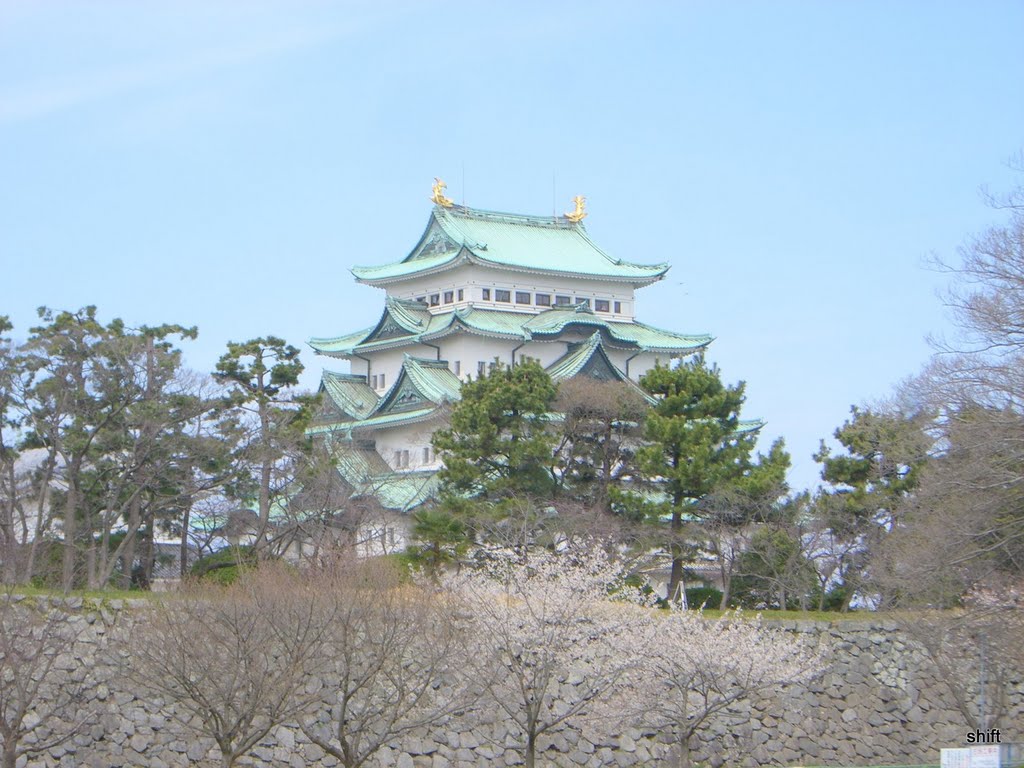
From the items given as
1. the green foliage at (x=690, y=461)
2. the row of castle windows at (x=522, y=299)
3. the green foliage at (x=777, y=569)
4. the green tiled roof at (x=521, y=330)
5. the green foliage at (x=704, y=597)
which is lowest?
the green foliage at (x=704, y=597)

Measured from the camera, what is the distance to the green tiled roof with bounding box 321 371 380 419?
50969 millimetres

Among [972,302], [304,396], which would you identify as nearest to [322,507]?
[304,396]

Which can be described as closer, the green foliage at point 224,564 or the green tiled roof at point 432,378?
the green foliage at point 224,564

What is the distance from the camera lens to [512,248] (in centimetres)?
5391

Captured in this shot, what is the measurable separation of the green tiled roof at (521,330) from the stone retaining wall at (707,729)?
18.0 m

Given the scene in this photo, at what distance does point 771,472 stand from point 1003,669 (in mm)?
7512

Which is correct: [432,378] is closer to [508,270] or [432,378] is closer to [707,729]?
[508,270]

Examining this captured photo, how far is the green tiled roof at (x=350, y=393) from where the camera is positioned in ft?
167

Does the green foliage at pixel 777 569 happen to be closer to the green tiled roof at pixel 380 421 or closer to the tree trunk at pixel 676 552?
the tree trunk at pixel 676 552

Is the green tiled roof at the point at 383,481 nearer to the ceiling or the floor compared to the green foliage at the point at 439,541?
nearer to the ceiling

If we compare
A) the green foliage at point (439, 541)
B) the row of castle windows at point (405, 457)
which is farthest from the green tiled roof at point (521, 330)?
the green foliage at point (439, 541)

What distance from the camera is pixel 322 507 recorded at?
40406 mm

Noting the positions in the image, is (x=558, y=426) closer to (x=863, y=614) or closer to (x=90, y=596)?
(x=863, y=614)

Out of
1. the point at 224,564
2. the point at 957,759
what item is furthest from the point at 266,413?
the point at 957,759
